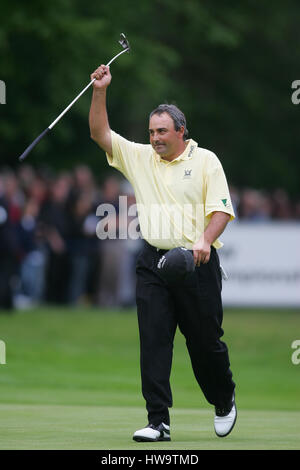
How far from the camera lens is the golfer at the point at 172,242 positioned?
8477 millimetres

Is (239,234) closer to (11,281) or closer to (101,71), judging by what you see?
(11,281)

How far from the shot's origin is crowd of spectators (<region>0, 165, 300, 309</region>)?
822 inches

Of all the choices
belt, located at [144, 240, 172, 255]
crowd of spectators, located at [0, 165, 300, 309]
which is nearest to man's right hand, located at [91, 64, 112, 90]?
belt, located at [144, 240, 172, 255]

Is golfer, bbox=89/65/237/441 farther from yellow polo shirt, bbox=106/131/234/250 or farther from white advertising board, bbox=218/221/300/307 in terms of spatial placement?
white advertising board, bbox=218/221/300/307

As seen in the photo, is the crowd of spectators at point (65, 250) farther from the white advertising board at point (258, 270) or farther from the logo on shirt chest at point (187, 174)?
the logo on shirt chest at point (187, 174)

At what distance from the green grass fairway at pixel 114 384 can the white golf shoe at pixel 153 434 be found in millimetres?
64

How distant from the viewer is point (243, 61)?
3384 centimetres

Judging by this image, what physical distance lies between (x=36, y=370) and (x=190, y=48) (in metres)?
18.5

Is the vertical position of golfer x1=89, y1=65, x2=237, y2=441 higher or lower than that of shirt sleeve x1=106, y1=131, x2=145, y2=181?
lower

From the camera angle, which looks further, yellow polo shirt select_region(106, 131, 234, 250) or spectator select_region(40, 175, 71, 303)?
spectator select_region(40, 175, 71, 303)

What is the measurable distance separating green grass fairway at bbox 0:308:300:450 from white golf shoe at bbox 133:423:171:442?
2.5 inches

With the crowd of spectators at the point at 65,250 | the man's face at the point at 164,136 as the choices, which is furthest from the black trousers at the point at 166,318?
the crowd of spectators at the point at 65,250

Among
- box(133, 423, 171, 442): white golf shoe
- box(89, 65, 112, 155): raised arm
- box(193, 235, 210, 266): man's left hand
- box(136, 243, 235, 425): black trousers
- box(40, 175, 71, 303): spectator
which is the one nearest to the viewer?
box(133, 423, 171, 442): white golf shoe

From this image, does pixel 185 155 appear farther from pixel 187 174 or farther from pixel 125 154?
pixel 125 154
